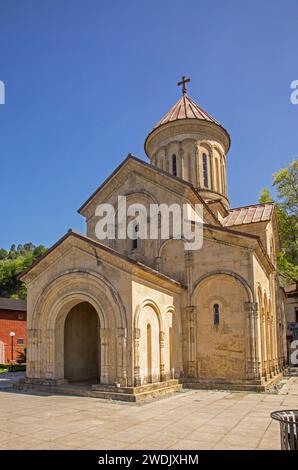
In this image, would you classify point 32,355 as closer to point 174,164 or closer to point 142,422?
point 142,422

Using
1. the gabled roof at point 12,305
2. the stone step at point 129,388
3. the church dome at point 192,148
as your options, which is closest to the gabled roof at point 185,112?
the church dome at point 192,148

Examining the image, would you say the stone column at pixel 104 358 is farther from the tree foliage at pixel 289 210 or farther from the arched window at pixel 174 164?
the tree foliage at pixel 289 210

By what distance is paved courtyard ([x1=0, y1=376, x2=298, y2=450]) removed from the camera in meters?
7.83

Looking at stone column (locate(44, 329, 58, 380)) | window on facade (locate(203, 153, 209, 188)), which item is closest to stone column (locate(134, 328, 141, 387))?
stone column (locate(44, 329, 58, 380))

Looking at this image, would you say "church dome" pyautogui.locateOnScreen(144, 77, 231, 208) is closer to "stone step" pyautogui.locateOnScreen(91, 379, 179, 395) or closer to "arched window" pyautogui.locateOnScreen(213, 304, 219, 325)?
"arched window" pyautogui.locateOnScreen(213, 304, 219, 325)

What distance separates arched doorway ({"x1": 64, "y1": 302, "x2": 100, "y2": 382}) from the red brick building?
18162mm

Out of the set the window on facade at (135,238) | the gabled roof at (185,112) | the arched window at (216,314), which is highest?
the gabled roof at (185,112)

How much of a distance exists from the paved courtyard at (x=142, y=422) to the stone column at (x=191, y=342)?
245 centimetres

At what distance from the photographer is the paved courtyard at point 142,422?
25.7 feet

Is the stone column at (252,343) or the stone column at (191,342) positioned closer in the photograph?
the stone column at (252,343)

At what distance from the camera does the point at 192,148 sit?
23.1 meters

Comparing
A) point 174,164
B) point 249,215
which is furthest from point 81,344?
point 174,164

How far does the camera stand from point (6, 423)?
31.5 ft
